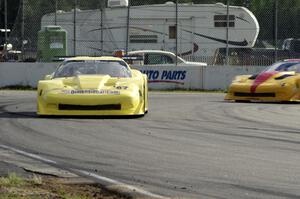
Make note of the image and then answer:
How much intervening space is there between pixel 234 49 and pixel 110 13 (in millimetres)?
5840

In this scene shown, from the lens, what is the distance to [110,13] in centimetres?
3481

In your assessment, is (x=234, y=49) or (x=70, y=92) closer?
(x=70, y=92)

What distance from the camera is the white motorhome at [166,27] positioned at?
34.2 m

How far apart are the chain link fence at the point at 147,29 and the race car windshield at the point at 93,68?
16.6 meters

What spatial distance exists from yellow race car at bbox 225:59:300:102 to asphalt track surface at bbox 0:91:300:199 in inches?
123

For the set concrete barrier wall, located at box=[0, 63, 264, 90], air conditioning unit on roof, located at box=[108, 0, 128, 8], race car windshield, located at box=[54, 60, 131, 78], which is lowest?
concrete barrier wall, located at box=[0, 63, 264, 90]

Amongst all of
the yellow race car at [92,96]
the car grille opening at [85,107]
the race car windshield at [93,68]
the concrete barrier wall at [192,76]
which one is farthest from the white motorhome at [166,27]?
the car grille opening at [85,107]

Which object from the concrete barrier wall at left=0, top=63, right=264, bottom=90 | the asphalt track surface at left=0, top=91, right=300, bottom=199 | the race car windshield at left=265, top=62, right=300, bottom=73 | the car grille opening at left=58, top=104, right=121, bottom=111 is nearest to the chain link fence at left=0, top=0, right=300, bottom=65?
the concrete barrier wall at left=0, top=63, right=264, bottom=90

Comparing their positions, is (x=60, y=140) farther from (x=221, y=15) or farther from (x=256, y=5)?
(x=256, y=5)

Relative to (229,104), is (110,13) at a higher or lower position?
higher

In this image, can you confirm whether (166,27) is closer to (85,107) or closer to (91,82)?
(91,82)

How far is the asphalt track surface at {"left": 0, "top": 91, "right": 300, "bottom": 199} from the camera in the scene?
23.6 feet

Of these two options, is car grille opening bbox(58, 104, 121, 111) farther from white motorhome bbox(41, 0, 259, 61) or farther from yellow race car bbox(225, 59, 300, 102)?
white motorhome bbox(41, 0, 259, 61)

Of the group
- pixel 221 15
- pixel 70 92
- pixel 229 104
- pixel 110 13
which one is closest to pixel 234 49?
pixel 221 15
